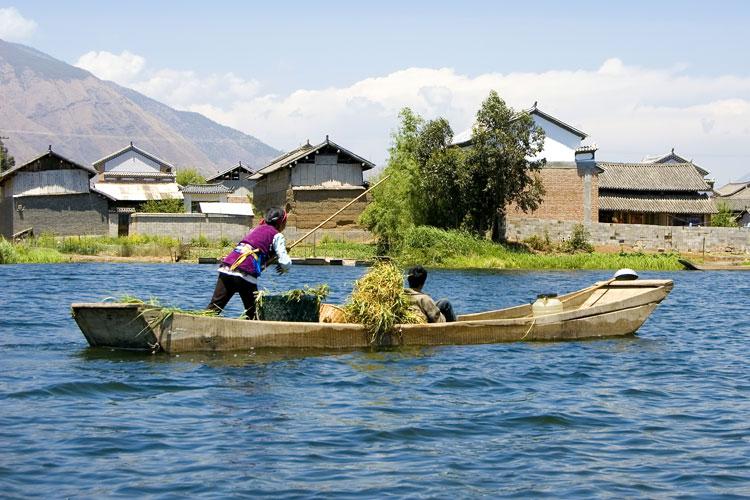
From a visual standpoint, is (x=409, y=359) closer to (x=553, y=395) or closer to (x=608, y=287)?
(x=553, y=395)

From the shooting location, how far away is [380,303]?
Result: 1345 cm

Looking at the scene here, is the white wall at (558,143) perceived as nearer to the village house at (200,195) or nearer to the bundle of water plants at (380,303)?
the village house at (200,195)

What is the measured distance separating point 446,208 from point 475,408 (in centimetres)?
3518

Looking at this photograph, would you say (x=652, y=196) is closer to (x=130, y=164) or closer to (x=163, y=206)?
(x=163, y=206)

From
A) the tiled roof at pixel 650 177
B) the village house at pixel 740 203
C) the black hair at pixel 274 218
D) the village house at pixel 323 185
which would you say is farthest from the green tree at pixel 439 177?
the village house at pixel 740 203

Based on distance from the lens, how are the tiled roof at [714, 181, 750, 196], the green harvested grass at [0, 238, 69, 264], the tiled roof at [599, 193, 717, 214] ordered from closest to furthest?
1. the green harvested grass at [0, 238, 69, 264]
2. the tiled roof at [599, 193, 717, 214]
3. the tiled roof at [714, 181, 750, 196]

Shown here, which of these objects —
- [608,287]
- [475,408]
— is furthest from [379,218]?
[475,408]

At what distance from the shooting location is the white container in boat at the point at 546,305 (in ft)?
50.3

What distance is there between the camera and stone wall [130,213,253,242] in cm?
4978

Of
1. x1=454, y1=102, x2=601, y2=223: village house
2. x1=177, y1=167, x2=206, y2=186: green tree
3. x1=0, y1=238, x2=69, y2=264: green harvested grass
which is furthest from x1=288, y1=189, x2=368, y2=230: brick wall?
x1=177, y1=167, x2=206, y2=186: green tree

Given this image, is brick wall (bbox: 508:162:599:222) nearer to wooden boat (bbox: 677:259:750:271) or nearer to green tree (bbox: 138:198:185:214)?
wooden boat (bbox: 677:259:750:271)

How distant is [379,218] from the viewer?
1843 inches

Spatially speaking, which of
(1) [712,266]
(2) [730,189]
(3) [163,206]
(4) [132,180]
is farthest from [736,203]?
(4) [132,180]

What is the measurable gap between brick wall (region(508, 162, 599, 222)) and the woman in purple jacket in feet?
128
